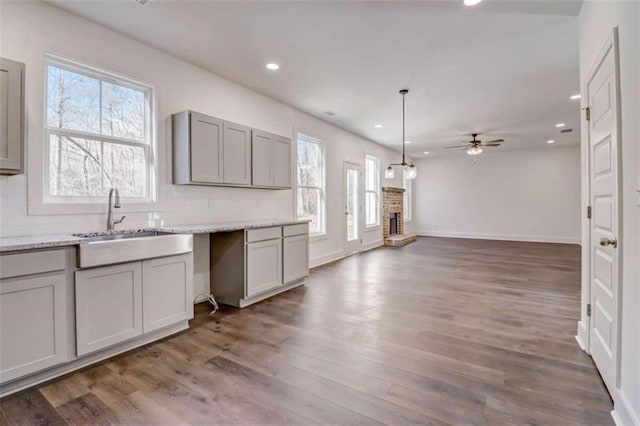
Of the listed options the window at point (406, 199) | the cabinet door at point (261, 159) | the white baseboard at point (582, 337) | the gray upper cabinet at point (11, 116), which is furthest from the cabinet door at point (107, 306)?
the window at point (406, 199)

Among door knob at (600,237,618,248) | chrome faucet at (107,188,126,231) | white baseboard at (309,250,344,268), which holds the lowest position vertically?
white baseboard at (309,250,344,268)

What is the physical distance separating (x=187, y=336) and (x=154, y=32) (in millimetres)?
2884

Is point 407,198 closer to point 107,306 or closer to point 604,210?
point 604,210

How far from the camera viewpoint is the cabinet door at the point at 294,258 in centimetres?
412

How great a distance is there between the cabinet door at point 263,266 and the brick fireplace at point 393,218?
5177 millimetres

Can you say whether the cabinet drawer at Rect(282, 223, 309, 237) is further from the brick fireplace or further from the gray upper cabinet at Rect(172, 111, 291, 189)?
the brick fireplace

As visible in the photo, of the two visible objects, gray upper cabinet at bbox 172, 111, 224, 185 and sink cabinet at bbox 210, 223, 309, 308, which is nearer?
gray upper cabinet at bbox 172, 111, 224, 185

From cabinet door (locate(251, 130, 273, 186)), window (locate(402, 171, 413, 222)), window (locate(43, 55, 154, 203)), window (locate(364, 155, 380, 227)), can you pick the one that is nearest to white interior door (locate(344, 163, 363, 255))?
window (locate(364, 155, 380, 227))

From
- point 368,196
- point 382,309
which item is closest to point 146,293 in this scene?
point 382,309

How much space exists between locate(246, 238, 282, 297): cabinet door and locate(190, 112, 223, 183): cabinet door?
3.03 feet

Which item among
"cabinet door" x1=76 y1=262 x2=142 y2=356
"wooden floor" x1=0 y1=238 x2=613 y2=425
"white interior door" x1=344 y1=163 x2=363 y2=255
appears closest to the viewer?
"wooden floor" x1=0 y1=238 x2=613 y2=425

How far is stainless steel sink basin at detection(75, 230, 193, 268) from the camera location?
221 centimetres

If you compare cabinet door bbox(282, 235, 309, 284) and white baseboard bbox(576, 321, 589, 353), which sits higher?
cabinet door bbox(282, 235, 309, 284)

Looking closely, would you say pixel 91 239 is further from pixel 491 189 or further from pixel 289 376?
pixel 491 189
